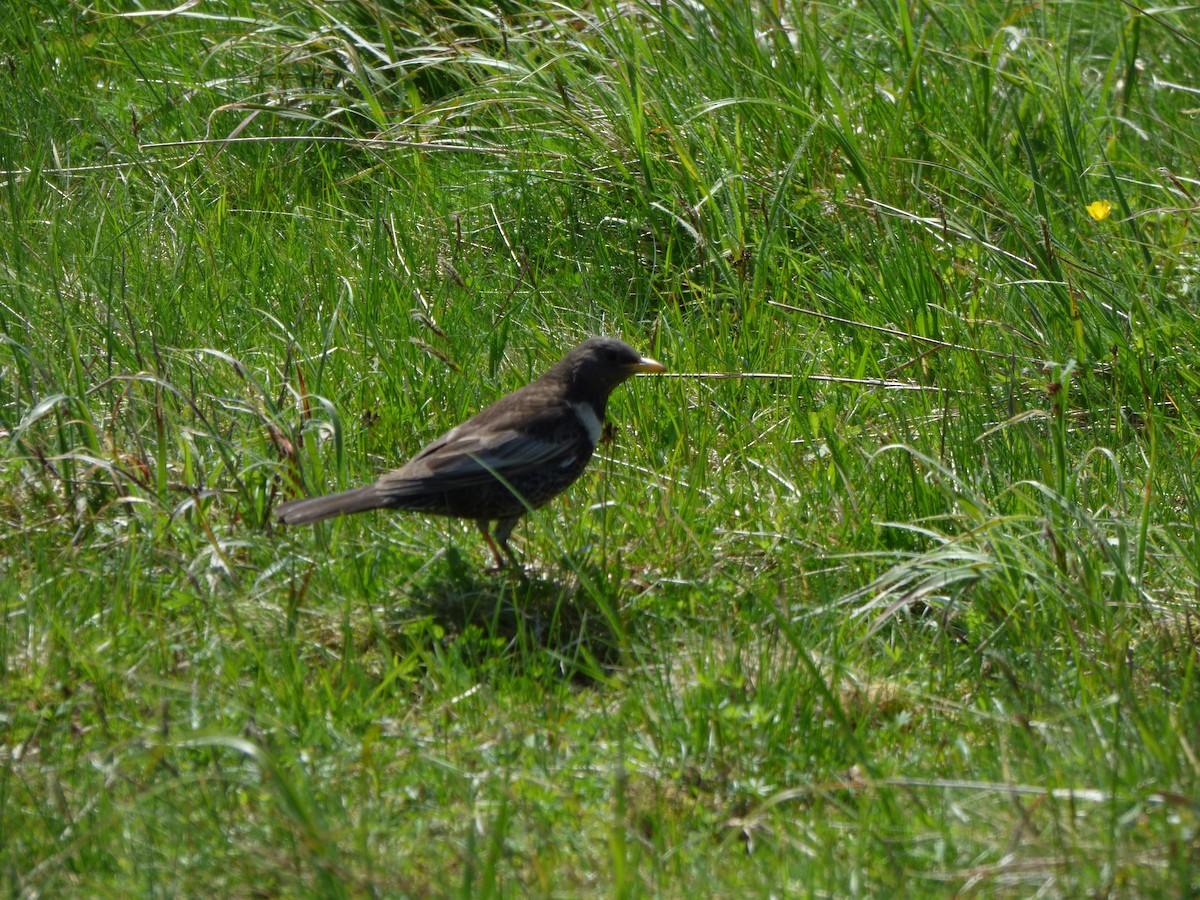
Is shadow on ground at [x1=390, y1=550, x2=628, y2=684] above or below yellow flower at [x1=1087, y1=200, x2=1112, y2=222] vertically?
below

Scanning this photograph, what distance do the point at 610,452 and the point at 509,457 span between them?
57 centimetres

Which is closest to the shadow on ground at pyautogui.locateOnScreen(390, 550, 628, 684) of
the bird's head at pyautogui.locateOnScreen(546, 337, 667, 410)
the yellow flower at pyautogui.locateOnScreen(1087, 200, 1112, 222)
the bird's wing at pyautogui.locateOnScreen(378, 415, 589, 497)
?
the bird's wing at pyautogui.locateOnScreen(378, 415, 589, 497)

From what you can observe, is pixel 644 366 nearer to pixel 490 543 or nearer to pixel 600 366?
pixel 600 366

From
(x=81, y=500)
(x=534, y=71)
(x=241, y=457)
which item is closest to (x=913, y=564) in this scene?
(x=241, y=457)

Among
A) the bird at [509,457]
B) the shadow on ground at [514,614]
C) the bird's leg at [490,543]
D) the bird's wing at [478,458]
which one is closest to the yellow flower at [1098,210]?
the bird at [509,457]

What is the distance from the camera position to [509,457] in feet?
13.4

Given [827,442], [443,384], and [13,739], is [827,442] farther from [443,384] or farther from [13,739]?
[13,739]

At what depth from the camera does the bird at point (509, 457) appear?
381 centimetres

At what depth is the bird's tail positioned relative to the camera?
3641mm

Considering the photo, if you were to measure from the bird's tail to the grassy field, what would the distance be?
16 centimetres

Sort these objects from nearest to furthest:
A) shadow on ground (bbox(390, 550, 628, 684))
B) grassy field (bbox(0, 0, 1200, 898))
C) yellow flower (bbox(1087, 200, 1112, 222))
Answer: grassy field (bbox(0, 0, 1200, 898)), shadow on ground (bbox(390, 550, 628, 684)), yellow flower (bbox(1087, 200, 1112, 222))

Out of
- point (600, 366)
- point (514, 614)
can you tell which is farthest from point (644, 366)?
point (514, 614)

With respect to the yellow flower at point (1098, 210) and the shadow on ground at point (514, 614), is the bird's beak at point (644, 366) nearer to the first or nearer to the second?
the shadow on ground at point (514, 614)

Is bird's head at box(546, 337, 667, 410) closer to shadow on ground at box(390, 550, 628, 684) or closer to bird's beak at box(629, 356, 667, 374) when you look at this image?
bird's beak at box(629, 356, 667, 374)
